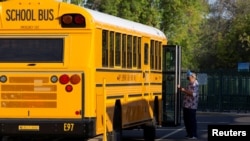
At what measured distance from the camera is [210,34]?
264ft

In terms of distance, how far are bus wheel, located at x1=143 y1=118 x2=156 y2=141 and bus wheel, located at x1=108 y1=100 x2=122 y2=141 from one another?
299 centimetres

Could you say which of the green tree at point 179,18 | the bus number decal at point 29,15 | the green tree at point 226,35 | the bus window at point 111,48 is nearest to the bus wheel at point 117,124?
the bus window at point 111,48

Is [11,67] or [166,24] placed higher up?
[166,24]

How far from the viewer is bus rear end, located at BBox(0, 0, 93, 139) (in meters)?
13.4

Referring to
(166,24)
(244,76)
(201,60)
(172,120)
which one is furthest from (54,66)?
(201,60)

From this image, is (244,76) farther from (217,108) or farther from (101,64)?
(101,64)

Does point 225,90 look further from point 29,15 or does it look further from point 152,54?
point 29,15

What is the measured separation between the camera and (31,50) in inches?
537

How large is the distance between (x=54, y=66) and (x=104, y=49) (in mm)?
1167

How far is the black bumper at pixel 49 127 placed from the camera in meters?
13.3

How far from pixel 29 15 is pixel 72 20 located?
81cm

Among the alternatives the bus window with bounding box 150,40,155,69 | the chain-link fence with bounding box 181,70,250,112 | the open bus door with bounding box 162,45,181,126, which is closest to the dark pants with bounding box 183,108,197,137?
the open bus door with bounding box 162,45,181,126

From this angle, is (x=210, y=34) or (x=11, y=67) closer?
(x=11, y=67)

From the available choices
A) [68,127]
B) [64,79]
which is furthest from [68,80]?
[68,127]
